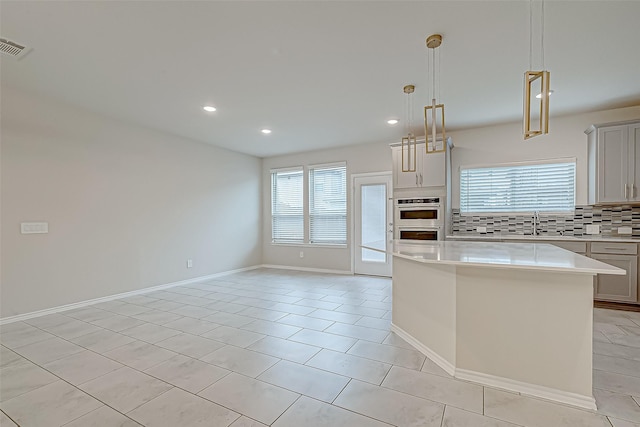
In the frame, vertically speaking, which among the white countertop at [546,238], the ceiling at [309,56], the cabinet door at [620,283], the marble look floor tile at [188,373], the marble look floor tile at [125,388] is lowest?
the marble look floor tile at [188,373]

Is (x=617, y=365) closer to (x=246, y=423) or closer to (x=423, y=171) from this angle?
(x=246, y=423)

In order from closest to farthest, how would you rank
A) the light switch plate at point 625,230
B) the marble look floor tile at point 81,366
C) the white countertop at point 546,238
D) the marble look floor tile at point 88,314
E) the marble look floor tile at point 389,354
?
the marble look floor tile at point 81,366
the marble look floor tile at point 389,354
the marble look floor tile at point 88,314
the white countertop at point 546,238
the light switch plate at point 625,230

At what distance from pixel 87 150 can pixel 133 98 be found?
1128 mm

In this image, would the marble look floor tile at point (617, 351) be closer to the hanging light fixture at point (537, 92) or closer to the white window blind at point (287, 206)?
the hanging light fixture at point (537, 92)

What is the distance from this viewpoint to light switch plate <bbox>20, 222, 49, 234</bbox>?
3.54m

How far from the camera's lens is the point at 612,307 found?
3941mm

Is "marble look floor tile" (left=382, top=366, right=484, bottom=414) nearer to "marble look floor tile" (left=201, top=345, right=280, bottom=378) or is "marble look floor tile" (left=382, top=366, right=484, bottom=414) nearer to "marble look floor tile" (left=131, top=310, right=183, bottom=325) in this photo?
"marble look floor tile" (left=201, top=345, right=280, bottom=378)

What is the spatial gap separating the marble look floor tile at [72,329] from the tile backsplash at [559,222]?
5.18 meters

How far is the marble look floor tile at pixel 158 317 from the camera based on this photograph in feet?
11.5

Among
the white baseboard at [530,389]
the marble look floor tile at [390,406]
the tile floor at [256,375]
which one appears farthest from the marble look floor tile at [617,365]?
the marble look floor tile at [390,406]

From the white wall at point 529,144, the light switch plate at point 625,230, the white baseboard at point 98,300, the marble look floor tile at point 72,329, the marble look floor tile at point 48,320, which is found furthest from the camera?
the white wall at point 529,144

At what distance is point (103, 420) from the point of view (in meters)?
1.81

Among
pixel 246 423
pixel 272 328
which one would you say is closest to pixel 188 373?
pixel 246 423

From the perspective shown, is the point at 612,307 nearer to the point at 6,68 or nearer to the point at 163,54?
the point at 163,54
